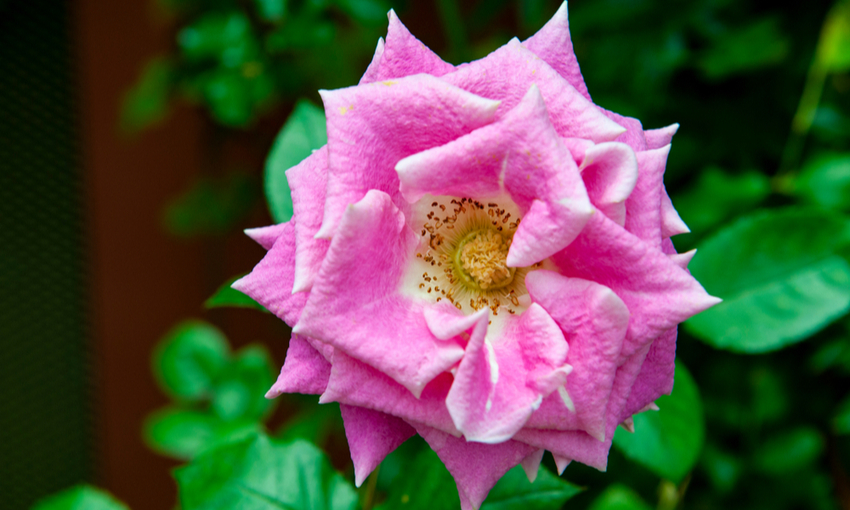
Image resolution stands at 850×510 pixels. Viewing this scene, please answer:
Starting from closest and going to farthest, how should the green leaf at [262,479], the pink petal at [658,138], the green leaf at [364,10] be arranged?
1. the pink petal at [658,138]
2. the green leaf at [262,479]
3. the green leaf at [364,10]

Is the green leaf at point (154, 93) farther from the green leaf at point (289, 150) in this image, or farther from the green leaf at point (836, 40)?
the green leaf at point (836, 40)

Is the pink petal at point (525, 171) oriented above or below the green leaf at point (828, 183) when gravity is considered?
above

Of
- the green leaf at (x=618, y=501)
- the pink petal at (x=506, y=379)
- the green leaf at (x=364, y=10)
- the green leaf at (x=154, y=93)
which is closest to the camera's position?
the pink petal at (x=506, y=379)

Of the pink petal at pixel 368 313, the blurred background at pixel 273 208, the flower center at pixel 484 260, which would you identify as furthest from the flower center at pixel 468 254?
the blurred background at pixel 273 208

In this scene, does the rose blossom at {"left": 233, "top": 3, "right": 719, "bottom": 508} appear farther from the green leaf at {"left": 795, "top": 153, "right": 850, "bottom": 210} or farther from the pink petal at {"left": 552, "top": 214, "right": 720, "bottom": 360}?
the green leaf at {"left": 795, "top": 153, "right": 850, "bottom": 210}

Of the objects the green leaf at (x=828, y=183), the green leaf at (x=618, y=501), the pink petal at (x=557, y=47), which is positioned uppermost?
the pink petal at (x=557, y=47)

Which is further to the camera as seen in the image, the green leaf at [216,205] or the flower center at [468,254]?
Result: the green leaf at [216,205]
